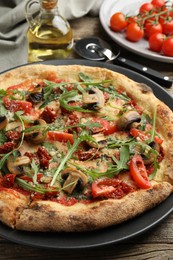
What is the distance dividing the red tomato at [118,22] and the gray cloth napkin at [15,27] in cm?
56

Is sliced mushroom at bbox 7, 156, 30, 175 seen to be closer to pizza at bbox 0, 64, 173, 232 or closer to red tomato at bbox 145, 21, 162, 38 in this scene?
pizza at bbox 0, 64, 173, 232

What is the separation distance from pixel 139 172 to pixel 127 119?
65cm

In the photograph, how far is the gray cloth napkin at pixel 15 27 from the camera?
6.45m

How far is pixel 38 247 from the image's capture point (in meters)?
3.83

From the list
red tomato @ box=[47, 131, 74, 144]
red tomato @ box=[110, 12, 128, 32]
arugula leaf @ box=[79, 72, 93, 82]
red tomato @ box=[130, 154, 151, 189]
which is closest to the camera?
red tomato @ box=[130, 154, 151, 189]

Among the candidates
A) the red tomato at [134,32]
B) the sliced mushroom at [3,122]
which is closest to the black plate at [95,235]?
the sliced mushroom at [3,122]

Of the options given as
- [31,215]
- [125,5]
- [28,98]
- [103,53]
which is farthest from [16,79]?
[125,5]

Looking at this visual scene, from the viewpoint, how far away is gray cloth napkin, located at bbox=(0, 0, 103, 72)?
645 cm

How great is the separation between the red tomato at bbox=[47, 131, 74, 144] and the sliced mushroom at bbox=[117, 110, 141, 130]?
1.65 ft

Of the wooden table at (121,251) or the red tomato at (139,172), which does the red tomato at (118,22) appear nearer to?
the red tomato at (139,172)

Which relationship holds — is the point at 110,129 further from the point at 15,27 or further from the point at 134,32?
the point at 15,27

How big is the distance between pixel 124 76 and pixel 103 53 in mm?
1003

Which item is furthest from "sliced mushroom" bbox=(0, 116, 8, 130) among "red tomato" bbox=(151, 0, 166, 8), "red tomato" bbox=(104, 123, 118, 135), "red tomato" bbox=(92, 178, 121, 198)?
"red tomato" bbox=(151, 0, 166, 8)

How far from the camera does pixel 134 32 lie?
6836mm
